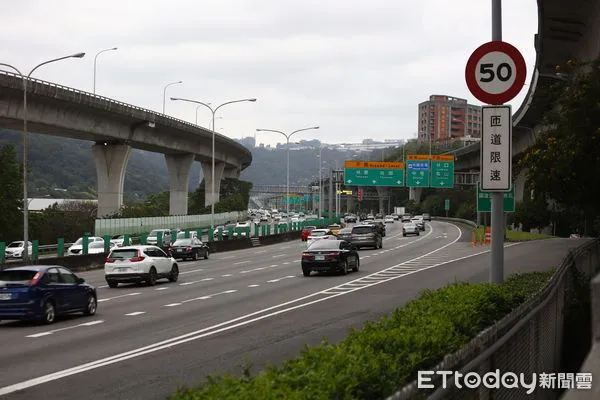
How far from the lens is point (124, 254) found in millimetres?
33281

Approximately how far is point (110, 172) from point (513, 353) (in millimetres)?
66959

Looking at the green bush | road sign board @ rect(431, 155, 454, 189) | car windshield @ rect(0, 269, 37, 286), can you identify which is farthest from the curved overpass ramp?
the green bush

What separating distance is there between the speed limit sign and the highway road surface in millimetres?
5388

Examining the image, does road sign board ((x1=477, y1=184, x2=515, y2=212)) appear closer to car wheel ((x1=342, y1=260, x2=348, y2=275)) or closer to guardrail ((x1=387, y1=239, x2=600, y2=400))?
car wheel ((x1=342, y1=260, x2=348, y2=275))

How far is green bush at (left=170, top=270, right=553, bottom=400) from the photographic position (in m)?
5.44

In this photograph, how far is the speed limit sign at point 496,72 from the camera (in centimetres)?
1170

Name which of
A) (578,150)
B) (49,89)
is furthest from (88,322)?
(49,89)

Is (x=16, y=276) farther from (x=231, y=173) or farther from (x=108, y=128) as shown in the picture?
(x=231, y=173)

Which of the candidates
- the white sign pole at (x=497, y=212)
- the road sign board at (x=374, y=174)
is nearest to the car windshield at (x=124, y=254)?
the white sign pole at (x=497, y=212)

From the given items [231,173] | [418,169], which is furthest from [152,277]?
[231,173]

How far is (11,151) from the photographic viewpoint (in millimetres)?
75750

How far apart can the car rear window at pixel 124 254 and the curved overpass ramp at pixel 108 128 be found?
21.4 m

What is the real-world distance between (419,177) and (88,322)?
73.9 m

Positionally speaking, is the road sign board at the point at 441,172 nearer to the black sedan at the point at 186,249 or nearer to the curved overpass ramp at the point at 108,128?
the curved overpass ramp at the point at 108,128
